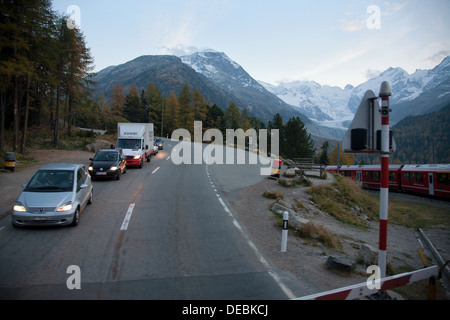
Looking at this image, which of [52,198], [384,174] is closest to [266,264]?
[384,174]

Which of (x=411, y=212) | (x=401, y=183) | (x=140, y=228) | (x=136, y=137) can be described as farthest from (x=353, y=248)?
(x=401, y=183)

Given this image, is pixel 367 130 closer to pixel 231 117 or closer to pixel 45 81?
pixel 45 81

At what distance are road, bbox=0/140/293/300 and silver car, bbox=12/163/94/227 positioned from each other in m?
0.39

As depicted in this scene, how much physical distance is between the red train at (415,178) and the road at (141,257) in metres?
24.2

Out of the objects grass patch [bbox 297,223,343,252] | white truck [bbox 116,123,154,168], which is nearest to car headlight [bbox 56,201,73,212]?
grass patch [bbox 297,223,343,252]

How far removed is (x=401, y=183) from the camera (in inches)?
1276

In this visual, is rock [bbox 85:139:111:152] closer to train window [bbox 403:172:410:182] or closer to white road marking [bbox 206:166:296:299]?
white road marking [bbox 206:166:296:299]

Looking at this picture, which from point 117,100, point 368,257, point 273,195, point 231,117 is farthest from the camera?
point 231,117

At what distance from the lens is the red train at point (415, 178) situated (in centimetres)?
2700

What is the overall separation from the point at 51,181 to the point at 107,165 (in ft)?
25.6

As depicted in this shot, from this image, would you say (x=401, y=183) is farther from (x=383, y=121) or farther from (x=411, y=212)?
(x=383, y=121)

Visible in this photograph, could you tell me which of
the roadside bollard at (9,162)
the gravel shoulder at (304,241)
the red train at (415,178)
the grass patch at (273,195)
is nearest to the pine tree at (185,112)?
the red train at (415,178)

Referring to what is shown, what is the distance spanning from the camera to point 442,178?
88.4 ft

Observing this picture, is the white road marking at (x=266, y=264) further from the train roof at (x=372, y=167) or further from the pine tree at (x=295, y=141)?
the pine tree at (x=295, y=141)
